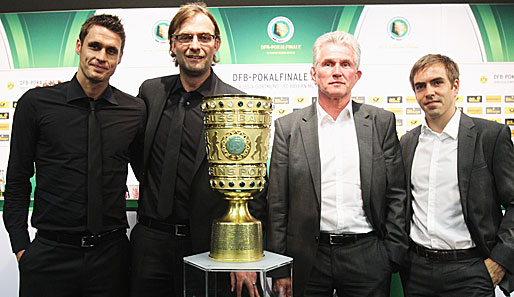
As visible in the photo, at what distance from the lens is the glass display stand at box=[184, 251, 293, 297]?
4.70 feet

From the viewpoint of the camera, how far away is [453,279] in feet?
6.88

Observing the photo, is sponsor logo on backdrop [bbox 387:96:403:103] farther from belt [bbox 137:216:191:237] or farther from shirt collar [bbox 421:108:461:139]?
belt [bbox 137:216:191:237]

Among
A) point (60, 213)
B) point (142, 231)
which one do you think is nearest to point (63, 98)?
point (60, 213)

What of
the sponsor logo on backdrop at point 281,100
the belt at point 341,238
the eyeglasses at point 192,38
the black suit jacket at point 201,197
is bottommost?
the belt at point 341,238

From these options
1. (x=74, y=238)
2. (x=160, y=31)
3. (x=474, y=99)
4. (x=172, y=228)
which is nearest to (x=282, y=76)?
(x=160, y=31)

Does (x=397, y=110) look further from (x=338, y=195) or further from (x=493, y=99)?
(x=338, y=195)

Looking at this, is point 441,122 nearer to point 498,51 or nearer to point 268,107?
point 268,107

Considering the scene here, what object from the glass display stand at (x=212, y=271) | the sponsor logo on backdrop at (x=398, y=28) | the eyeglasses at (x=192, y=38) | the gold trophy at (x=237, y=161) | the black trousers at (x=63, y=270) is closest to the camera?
the glass display stand at (x=212, y=271)

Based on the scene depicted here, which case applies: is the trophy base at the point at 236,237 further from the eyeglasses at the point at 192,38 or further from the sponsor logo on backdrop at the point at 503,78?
the sponsor logo on backdrop at the point at 503,78

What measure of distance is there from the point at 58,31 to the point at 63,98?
221 cm

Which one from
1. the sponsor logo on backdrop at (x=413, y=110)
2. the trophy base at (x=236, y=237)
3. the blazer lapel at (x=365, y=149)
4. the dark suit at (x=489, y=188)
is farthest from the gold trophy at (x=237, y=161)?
the sponsor logo on backdrop at (x=413, y=110)

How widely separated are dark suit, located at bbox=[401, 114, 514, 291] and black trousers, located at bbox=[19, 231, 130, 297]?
1.79 m

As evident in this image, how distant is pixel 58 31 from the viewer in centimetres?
399

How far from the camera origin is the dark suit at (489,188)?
2092mm
